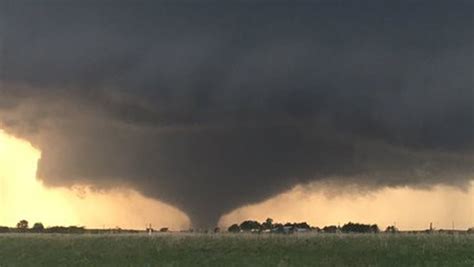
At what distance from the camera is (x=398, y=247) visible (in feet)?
200

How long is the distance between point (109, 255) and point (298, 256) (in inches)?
690

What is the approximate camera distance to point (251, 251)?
208 feet

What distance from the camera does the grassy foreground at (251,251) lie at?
59.0 m

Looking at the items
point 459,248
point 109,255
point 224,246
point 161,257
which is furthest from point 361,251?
point 109,255

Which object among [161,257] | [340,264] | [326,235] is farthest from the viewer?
[326,235]

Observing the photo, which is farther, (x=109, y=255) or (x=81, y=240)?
(x=81, y=240)

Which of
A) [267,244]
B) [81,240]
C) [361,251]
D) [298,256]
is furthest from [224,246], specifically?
[81,240]

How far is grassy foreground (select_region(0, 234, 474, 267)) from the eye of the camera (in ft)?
194

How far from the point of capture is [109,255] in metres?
66.7

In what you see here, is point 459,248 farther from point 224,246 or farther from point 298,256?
point 224,246

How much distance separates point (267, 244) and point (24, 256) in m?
24.1

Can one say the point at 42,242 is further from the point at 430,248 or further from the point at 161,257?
the point at 430,248

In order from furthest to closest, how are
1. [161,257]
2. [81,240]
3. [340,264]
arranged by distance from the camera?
[81,240]
[161,257]
[340,264]

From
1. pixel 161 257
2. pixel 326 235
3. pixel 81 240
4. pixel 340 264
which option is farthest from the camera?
pixel 81 240
